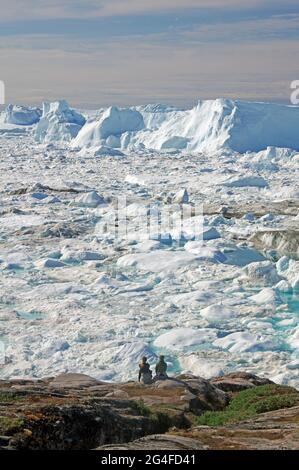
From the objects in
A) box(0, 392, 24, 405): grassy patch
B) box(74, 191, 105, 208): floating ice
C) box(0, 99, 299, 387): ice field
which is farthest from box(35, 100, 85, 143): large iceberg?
box(0, 392, 24, 405): grassy patch

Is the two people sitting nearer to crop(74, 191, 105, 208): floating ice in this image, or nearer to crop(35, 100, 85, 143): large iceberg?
crop(74, 191, 105, 208): floating ice

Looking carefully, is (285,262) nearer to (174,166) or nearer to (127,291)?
(127,291)

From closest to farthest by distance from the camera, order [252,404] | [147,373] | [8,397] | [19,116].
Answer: [8,397] → [252,404] → [147,373] → [19,116]

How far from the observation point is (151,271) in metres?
24.9

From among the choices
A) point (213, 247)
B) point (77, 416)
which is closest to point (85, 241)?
point (213, 247)

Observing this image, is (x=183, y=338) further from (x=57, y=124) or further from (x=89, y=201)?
(x=57, y=124)

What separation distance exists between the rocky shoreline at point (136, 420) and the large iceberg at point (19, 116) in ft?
363

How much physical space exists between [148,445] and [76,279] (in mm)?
18204

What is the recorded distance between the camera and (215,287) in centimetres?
2258

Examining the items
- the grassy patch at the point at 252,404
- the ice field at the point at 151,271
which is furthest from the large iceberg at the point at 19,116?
the grassy patch at the point at 252,404

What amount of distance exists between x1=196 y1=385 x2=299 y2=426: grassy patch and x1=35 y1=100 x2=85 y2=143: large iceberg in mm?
80281

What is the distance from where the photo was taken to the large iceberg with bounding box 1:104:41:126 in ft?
384

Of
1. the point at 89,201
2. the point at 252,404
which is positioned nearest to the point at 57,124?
the point at 89,201

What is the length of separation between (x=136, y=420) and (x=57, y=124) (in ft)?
282
